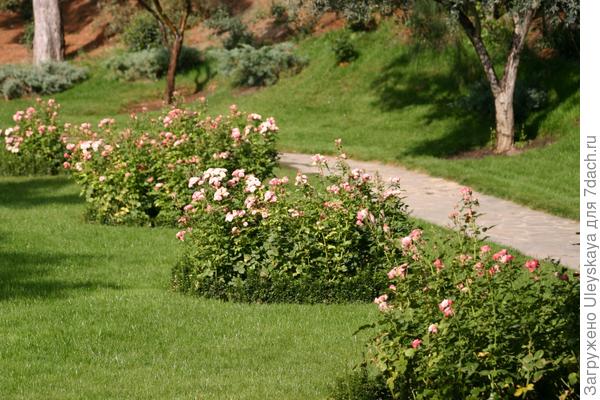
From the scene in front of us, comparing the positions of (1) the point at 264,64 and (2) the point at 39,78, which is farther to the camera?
(2) the point at 39,78

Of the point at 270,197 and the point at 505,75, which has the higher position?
the point at 505,75

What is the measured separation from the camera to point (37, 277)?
392 inches

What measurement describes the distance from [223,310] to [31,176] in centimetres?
954

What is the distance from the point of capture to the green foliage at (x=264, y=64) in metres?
26.7

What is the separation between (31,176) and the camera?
1738 cm

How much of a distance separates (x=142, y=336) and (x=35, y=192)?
845 cm

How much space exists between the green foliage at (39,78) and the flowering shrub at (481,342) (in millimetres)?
25189

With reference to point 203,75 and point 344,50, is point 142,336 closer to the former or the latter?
point 344,50

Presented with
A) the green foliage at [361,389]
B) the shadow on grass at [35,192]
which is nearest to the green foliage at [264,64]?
the shadow on grass at [35,192]

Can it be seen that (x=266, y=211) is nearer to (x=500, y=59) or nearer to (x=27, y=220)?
(x=27, y=220)

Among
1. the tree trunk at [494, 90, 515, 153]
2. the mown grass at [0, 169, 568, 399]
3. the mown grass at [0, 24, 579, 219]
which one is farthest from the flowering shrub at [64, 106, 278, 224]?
the tree trunk at [494, 90, 515, 153]

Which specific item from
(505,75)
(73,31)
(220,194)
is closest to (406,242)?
(220,194)

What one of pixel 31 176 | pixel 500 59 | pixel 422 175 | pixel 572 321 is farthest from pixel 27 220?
pixel 500 59

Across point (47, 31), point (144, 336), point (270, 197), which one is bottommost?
point (144, 336)
